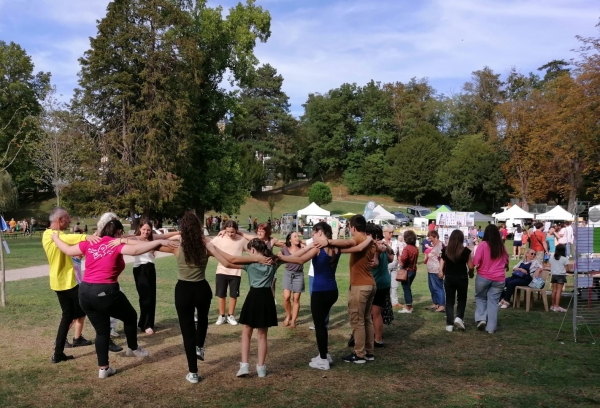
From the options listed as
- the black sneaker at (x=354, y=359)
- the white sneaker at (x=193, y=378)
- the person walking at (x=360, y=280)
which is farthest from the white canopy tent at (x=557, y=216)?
the white sneaker at (x=193, y=378)

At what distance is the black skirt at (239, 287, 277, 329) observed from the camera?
5.54 m

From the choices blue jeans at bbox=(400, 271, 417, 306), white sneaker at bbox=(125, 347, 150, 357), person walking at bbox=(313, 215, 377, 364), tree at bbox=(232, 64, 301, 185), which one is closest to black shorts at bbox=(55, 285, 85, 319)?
white sneaker at bbox=(125, 347, 150, 357)

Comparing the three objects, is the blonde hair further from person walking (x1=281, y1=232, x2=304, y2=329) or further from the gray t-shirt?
the gray t-shirt

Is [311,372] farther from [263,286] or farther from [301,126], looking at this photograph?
[301,126]

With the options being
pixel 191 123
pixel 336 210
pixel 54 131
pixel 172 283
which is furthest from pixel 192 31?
pixel 336 210

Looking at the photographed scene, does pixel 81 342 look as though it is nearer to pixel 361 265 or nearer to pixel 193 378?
pixel 193 378

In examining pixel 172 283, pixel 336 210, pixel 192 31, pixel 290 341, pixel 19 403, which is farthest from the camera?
pixel 336 210

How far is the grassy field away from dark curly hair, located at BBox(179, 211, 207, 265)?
139cm

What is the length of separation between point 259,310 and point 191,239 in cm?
108

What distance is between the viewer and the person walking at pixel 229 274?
773 centimetres

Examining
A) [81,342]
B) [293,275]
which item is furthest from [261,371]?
[81,342]

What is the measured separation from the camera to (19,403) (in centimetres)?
495

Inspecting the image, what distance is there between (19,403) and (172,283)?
8821mm

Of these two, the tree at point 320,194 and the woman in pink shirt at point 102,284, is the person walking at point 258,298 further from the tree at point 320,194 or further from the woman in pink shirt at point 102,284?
the tree at point 320,194
